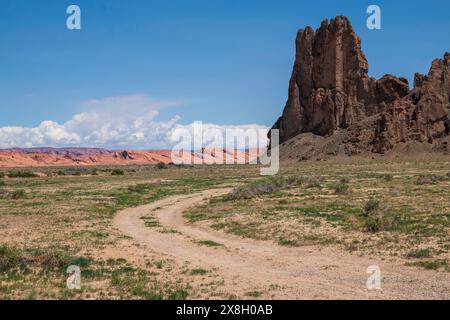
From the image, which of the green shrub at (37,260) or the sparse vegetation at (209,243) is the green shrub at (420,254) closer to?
the sparse vegetation at (209,243)

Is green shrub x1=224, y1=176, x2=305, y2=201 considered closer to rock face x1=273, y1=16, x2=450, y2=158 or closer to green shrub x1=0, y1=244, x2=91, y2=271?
green shrub x1=0, y1=244, x2=91, y2=271

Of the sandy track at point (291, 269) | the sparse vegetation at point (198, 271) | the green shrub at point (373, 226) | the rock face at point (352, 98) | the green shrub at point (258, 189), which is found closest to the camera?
the sandy track at point (291, 269)

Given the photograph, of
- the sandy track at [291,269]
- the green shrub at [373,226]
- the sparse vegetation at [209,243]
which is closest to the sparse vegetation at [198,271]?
the sandy track at [291,269]

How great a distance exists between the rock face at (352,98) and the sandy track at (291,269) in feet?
336


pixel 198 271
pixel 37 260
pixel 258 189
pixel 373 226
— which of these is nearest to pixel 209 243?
pixel 198 271

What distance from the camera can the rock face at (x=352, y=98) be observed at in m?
117

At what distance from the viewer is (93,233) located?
21266 millimetres

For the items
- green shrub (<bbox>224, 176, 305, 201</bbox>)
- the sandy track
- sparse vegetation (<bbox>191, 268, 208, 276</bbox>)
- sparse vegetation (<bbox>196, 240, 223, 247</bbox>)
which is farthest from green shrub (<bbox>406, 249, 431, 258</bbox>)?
green shrub (<bbox>224, 176, 305, 201</bbox>)

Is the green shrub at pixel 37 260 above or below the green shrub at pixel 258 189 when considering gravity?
below

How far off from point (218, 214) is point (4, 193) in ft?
74.4

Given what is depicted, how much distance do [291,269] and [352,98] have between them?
139 meters

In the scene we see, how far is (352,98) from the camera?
483 feet
